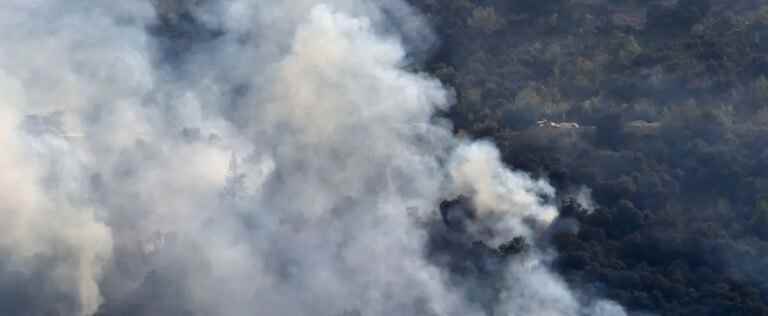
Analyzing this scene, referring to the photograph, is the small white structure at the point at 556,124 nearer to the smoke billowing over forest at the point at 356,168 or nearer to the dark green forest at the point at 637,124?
the dark green forest at the point at 637,124

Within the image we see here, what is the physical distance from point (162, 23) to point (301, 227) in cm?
1788

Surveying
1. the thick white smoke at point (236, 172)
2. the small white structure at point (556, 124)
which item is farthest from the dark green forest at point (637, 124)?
the thick white smoke at point (236, 172)

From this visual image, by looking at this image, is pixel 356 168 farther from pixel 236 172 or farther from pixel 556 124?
pixel 556 124

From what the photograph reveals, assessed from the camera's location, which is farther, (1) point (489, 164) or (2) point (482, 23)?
(2) point (482, 23)

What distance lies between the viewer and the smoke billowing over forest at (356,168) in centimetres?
4469

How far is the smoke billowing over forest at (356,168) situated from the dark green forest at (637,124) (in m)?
0.15

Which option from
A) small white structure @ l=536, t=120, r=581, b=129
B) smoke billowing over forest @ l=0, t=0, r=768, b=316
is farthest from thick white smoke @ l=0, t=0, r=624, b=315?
small white structure @ l=536, t=120, r=581, b=129

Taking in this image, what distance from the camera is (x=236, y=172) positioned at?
167 ft

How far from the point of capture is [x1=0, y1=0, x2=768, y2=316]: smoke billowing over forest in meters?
44.7

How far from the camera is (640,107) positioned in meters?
60.8

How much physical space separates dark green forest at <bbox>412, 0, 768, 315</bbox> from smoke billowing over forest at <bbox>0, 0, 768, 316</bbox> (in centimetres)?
15

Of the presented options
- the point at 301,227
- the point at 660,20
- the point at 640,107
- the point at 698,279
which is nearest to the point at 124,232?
the point at 301,227

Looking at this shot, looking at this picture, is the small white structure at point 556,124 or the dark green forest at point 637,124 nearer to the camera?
the dark green forest at point 637,124

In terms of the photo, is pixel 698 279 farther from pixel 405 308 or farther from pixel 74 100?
pixel 74 100
